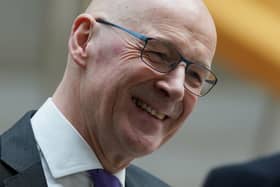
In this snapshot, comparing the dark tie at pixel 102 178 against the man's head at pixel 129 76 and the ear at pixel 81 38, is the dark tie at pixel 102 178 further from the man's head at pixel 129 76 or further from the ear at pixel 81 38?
the ear at pixel 81 38

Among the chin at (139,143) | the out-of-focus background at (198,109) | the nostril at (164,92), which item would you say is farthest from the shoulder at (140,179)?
the out-of-focus background at (198,109)

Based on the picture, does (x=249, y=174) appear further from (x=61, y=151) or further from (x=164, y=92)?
(x=61, y=151)

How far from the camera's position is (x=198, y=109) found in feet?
18.1

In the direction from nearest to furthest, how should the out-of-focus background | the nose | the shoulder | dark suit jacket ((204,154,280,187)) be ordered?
dark suit jacket ((204,154,280,187)), the nose, the shoulder, the out-of-focus background

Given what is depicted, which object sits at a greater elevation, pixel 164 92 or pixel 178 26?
pixel 178 26

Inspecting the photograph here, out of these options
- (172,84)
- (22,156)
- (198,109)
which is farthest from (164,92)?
(198,109)

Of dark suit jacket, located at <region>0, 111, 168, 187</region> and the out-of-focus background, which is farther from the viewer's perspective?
the out-of-focus background

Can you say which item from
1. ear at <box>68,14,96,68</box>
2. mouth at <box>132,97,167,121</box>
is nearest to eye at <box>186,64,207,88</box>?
mouth at <box>132,97,167,121</box>

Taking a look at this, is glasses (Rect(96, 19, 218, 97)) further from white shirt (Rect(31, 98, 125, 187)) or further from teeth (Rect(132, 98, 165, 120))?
white shirt (Rect(31, 98, 125, 187))

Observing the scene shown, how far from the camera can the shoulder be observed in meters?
2.18

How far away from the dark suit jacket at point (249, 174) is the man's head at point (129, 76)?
23.6 inches

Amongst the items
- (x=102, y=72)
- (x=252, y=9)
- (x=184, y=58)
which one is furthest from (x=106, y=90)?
(x=252, y=9)

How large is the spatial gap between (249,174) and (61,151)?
2.80 ft

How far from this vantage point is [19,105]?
498 cm
